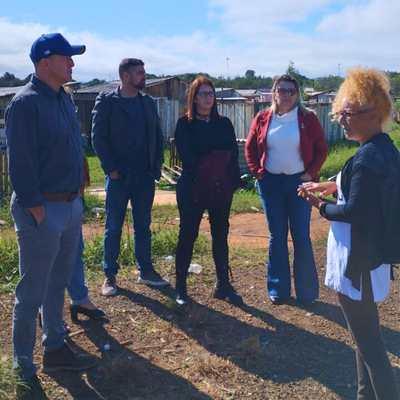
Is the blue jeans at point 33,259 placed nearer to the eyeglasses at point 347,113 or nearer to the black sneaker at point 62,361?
the black sneaker at point 62,361

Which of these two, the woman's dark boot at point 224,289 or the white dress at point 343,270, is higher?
the white dress at point 343,270

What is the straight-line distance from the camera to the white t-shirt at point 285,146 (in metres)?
4.76

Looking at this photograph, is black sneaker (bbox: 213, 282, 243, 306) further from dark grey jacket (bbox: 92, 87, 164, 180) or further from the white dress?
the white dress

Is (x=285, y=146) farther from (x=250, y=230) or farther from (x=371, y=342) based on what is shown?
(x=250, y=230)

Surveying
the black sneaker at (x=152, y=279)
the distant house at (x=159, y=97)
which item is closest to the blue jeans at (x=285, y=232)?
the black sneaker at (x=152, y=279)

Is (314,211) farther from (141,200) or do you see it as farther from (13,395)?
(13,395)

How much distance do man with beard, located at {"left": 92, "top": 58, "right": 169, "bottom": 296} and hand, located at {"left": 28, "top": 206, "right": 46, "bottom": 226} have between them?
1.91m

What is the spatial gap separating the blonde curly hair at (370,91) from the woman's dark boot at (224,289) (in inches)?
95.3

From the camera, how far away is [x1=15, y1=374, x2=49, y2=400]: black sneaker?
3264 mm

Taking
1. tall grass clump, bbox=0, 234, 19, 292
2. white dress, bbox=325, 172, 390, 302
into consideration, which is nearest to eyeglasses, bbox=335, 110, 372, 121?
white dress, bbox=325, 172, 390, 302

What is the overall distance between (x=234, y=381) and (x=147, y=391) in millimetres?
594

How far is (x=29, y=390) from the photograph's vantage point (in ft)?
10.9

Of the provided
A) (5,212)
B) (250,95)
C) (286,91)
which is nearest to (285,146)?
(286,91)

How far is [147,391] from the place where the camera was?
351 cm
